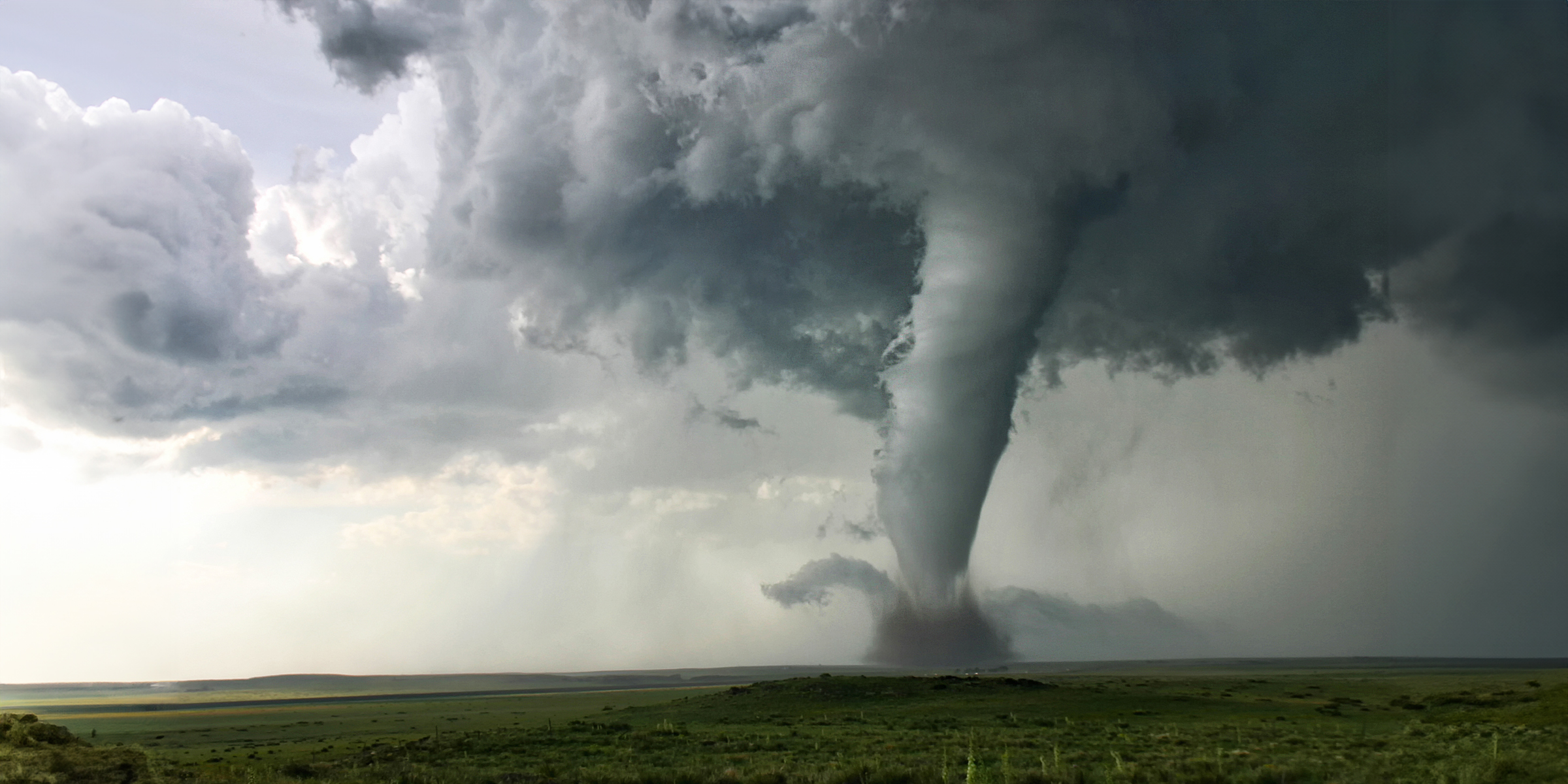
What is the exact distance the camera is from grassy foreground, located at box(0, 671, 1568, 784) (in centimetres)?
3438

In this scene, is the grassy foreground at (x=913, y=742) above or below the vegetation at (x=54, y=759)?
below

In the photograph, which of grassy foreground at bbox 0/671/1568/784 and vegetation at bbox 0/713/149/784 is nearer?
grassy foreground at bbox 0/671/1568/784

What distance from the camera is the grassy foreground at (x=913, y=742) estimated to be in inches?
1353

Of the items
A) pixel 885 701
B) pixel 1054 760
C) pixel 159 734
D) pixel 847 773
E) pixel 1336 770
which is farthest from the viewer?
pixel 159 734

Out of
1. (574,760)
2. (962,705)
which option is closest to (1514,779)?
(574,760)

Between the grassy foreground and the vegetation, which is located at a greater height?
the vegetation

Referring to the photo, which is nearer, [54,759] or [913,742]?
[54,759]

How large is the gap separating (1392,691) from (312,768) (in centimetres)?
10445

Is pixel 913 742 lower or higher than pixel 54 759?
lower

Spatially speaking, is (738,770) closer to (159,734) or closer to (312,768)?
(312,768)

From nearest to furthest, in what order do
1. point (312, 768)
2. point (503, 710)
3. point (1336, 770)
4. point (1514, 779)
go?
point (1514, 779) < point (1336, 770) < point (312, 768) < point (503, 710)

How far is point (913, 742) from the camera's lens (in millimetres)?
48094

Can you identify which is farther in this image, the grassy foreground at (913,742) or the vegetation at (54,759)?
the vegetation at (54,759)

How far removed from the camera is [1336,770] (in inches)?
1270
